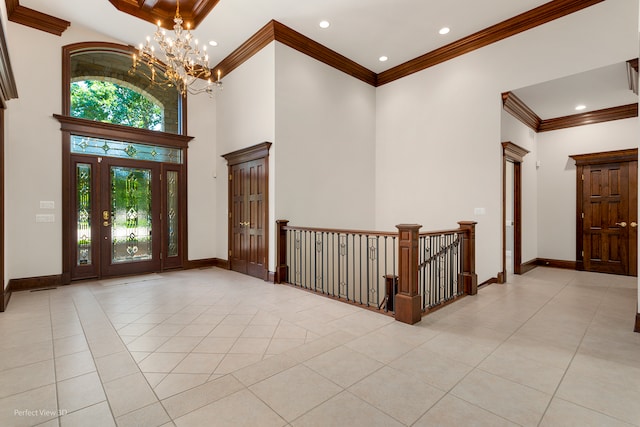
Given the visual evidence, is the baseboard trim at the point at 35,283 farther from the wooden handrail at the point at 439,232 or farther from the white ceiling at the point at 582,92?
the white ceiling at the point at 582,92

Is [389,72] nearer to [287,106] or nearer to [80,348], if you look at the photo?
[287,106]

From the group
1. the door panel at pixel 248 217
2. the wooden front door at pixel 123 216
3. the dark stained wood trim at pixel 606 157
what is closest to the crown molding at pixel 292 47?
the door panel at pixel 248 217

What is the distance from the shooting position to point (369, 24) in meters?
5.12

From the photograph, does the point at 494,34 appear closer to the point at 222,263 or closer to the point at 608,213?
the point at 608,213

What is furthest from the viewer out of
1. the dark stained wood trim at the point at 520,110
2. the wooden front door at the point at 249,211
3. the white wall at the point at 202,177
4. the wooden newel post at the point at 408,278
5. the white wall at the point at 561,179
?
the white wall at the point at 202,177

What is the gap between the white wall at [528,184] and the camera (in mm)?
5857

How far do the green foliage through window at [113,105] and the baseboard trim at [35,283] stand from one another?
2771mm

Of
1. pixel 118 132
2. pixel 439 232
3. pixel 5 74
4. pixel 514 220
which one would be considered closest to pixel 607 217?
pixel 514 220

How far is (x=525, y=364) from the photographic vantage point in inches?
95.0

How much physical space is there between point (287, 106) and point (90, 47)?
3.68 meters

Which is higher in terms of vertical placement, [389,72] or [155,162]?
[389,72]

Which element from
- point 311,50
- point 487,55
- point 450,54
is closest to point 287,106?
point 311,50

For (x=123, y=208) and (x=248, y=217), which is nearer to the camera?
(x=123, y=208)

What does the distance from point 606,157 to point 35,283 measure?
10.7 m
